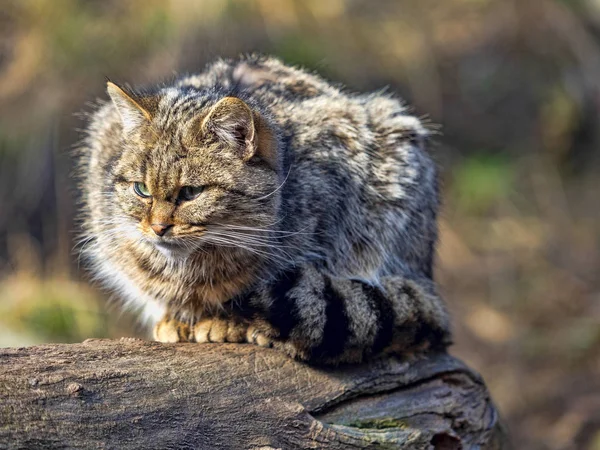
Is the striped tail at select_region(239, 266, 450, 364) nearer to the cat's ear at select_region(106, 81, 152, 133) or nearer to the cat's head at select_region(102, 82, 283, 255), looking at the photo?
the cat's head at select_region(102, 82, 283, 255)

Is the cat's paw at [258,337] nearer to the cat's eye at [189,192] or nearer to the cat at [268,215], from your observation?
the cat at [268,215]

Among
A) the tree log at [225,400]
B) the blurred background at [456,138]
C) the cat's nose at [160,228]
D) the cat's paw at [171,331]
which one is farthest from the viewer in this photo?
the blurred background at [456,138]

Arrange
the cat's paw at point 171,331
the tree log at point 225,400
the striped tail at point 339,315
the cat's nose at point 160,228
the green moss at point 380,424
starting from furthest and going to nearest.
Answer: the cat's paw at point 171,331
the green moss at point 380,424
the striped tail at point 339,315
the cat's nose at point 160,228
the tree log at point 225,400

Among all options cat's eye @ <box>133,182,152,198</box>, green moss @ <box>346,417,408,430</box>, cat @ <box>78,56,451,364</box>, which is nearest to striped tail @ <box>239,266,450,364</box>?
cat @ <box>78,56,451,364</box>

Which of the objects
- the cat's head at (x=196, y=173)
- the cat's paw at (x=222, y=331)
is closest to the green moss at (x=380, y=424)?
the cat's paw at (x=222, y=331)

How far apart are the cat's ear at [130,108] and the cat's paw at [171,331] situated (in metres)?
0.82

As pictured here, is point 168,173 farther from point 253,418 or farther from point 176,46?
point 176,46

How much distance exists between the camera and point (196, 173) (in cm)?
298

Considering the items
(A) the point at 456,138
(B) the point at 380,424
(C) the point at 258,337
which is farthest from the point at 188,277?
(A) the point at 456,138

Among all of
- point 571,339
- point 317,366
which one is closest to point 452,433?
point 317,366

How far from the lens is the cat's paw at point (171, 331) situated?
324 centimetres

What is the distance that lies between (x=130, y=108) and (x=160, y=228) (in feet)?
1.85

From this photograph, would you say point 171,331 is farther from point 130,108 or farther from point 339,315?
point 130,108

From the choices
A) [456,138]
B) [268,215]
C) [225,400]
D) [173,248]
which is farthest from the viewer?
[456,138]
